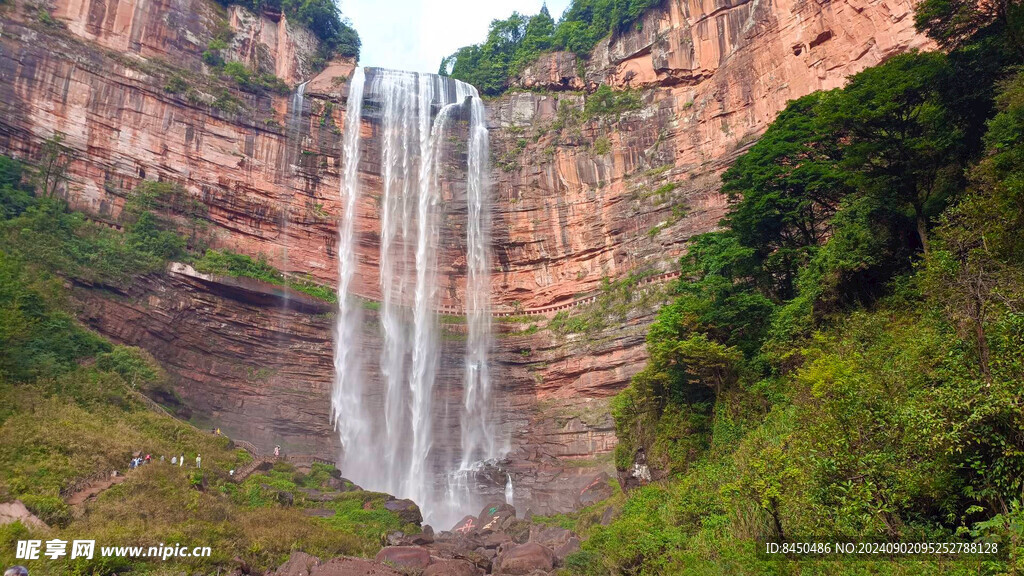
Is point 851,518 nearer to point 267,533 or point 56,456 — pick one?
point 267,533

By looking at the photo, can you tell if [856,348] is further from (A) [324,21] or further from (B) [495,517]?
(A) [324,21]

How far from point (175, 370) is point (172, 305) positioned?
2.76 metres

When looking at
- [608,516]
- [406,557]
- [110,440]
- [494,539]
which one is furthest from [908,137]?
[110,440]

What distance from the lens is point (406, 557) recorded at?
48.3ft

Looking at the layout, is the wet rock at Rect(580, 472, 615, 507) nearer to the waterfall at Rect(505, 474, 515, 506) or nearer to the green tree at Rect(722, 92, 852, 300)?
the waterfall at Rect(505, 474, 515, 506)

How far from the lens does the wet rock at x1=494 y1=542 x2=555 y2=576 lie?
1512cm

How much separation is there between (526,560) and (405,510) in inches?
230

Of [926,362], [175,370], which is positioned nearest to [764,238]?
[926,362]

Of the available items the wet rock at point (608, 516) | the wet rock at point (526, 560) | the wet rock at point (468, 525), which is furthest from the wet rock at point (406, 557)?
the wet rock at point (468, 525)

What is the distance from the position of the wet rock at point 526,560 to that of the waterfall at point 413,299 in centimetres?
1086

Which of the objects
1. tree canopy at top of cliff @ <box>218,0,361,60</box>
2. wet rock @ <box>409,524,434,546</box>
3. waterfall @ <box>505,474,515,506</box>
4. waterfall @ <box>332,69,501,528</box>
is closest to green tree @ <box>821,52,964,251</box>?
wet rock @ <box>409,524,434,546</box>

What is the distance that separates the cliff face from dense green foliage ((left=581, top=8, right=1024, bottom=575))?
10089mm

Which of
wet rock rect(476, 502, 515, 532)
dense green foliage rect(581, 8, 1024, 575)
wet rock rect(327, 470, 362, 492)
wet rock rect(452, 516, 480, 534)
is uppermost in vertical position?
dense green foliage rect(581, 8, 1024, 575)

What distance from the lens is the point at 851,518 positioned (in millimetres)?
6828
